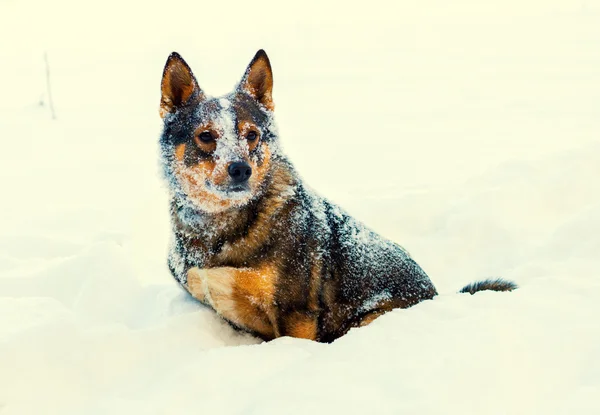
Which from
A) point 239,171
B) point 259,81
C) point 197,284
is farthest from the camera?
point 259,81

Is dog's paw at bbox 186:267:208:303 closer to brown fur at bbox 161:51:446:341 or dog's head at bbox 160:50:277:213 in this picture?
brown fur at bbox 161:51:446:341

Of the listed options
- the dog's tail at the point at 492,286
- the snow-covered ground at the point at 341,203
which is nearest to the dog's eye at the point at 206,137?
the snow-covered ground at the point at 341,203

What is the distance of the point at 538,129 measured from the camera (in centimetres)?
841

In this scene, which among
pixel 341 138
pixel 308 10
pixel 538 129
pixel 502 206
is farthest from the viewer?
pixel 308 10

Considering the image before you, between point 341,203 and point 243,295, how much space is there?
2.99 metres

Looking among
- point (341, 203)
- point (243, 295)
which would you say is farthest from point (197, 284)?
point (341, 203)

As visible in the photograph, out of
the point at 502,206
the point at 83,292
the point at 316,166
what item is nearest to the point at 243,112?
the point at 83,292

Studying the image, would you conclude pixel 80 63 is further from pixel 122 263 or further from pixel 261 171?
pixel 261 171

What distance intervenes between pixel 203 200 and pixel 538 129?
688cm

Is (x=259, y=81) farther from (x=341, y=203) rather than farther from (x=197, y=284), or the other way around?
(x=341, y=203)

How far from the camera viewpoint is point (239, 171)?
2.84 m

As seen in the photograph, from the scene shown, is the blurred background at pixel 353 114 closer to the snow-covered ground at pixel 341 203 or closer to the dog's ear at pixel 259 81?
the snow-covered ground at pixel 341 203

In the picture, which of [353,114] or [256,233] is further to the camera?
[353,114]

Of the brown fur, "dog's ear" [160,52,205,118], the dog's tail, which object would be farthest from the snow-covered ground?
"dog's ear" [160,52,205,118]
